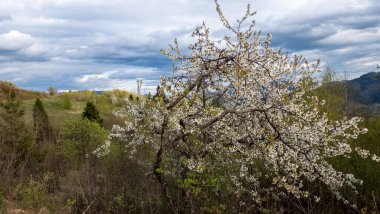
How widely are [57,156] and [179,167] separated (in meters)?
9.83

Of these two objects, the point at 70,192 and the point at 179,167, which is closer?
the point at 179,167

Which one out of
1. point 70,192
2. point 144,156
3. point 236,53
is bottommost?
point 70,192

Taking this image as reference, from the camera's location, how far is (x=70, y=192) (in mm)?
10844

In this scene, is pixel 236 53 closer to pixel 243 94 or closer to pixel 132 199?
pixel 243 94

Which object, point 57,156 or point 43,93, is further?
point 43,93

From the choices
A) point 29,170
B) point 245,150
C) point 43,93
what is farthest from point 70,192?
point 43,93

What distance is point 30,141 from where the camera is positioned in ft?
46.7

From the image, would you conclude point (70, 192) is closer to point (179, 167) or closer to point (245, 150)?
point (179, 167)

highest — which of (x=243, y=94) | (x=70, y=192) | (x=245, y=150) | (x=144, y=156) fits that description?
(x=243, y=94)

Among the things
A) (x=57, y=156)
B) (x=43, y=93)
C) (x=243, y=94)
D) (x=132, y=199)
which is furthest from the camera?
(x=43, y=93)

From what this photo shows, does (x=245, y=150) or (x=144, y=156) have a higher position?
(x=245, y=150)

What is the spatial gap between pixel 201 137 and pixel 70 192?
487 centimetres

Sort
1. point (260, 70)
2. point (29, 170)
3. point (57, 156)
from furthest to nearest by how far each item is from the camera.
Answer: point (57, 156)
point (29, 170)
point (260, 70)

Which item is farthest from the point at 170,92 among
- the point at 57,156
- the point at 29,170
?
the point at 57,156
